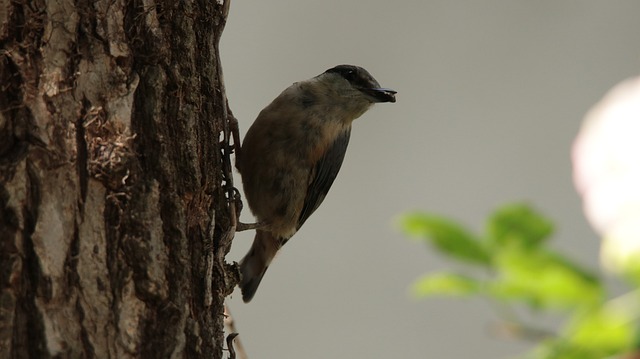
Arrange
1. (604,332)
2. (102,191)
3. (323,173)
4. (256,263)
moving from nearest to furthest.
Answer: (604,332) < (102,191) < (323,173) < (256,263)

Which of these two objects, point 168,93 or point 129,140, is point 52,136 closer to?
point 129,140

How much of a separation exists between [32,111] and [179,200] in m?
0.31

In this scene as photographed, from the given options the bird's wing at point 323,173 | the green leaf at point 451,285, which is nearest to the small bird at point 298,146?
the bird's wing at point 323,173

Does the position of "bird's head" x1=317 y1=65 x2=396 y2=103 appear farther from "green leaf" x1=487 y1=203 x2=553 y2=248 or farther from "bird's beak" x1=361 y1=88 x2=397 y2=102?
"green leaf" x1=487 y1=203 x2=553 y2=248

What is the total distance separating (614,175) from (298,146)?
79.7 inches

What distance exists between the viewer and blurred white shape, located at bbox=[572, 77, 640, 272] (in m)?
0.50

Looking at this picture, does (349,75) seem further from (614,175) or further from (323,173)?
(614,175)

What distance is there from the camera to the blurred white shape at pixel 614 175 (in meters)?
0.50

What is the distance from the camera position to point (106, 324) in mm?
1314

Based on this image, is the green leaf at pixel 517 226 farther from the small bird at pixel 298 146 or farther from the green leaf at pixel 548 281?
the small bird at pixel 298 146

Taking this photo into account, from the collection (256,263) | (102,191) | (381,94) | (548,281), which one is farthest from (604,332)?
(256,263)

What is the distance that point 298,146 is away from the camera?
2541mm

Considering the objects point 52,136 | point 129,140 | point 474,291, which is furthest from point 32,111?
point 474,291

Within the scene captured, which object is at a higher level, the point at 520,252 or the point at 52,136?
the point at 52,136
